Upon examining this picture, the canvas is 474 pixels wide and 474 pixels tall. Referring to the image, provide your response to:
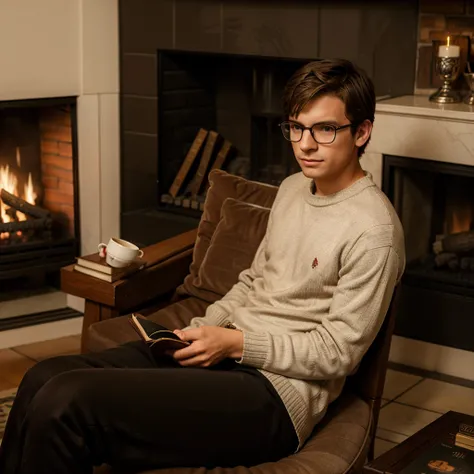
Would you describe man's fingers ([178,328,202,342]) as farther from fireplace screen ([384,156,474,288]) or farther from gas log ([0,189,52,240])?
gas log ([0,189,52,240])

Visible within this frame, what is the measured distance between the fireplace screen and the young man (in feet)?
3.73

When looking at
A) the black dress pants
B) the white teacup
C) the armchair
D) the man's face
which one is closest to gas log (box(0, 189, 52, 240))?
the armchair

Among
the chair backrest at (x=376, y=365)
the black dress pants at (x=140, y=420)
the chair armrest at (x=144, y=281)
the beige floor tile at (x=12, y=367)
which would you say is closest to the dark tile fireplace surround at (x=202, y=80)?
the beige floor tile at (x=12, y=367)

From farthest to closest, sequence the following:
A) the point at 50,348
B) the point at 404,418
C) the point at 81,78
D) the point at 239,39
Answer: the point at 81,78 < the point at 239,39 < the point at 50,348 < the point at 404,418

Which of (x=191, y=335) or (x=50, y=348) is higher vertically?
(x=191, y=335)

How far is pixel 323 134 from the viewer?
2.11 m

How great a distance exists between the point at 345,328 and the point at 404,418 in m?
1.08

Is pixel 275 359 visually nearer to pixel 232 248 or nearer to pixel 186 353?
pixel 186 353

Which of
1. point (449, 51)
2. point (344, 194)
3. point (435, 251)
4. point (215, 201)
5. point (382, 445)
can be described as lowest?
point (382, 445)

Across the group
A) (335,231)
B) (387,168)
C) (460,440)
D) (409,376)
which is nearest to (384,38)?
(387,168)

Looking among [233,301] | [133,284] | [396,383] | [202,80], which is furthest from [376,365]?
[202,80]

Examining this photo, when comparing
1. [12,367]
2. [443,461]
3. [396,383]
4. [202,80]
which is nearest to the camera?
[443,461]

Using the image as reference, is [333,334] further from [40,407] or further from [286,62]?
[286,62]

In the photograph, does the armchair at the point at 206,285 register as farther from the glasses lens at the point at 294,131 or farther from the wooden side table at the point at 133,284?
the glasses lens at the point at 294,131
